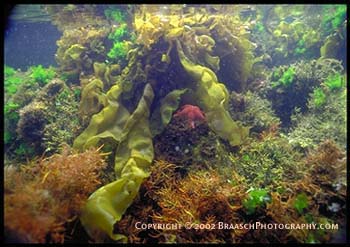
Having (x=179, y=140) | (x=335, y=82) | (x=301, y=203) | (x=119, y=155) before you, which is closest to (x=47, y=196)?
(x=119, y=155)

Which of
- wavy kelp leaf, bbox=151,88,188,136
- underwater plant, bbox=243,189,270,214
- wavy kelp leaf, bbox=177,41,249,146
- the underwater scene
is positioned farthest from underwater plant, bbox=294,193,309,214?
wavy kelp leaf, bbox=151,88,188,136

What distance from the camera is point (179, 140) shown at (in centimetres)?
483

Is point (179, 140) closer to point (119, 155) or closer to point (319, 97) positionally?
point (119, 155)

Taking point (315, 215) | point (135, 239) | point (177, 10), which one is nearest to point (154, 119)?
point (135, 239)

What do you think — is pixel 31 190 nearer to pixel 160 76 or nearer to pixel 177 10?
pixel 160 76

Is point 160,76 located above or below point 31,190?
above

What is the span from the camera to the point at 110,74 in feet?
20.8

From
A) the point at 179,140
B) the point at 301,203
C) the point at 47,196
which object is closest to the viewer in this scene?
the point at 47,196

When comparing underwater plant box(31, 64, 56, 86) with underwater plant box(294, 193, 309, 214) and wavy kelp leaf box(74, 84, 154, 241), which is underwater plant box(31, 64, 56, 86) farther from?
underwater plant box(294, 193, 309, 214)

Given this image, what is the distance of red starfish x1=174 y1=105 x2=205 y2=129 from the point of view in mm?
4941

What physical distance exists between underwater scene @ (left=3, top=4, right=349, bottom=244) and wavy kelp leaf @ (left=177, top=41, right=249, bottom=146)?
21 mm

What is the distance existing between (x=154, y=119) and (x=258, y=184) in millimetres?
2090

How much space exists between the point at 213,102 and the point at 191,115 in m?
0.54

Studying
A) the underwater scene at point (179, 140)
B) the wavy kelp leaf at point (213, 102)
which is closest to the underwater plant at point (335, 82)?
the underwater scene at point (179, 140)
